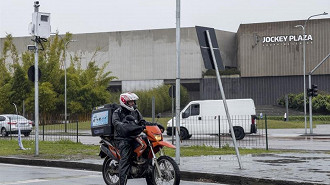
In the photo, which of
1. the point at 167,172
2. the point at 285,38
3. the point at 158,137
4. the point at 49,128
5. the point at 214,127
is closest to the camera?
the point at 167,172

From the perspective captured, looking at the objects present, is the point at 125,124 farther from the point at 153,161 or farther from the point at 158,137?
the point at 153,161

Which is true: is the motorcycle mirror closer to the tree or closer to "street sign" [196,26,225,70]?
"street sign" [196,26,225,70]

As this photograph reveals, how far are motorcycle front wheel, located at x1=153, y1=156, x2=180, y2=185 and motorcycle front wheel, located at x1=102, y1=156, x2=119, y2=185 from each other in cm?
116

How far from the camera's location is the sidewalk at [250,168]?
11172 mm

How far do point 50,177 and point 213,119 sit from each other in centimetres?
1865

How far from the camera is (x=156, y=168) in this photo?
32.7 ft

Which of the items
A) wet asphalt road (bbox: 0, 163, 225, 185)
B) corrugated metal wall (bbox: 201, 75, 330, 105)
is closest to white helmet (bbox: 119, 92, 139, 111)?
wet asphalt road (bbox: 0, 163, 225, 185)

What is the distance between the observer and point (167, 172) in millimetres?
9914

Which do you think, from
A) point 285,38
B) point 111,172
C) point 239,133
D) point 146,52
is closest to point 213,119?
point 239,133

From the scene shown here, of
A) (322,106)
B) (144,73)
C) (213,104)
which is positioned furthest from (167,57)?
(213,104)

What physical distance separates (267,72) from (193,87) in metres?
11.2

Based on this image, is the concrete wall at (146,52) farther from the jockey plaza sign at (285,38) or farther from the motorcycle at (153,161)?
the motorcycle at (153,161)

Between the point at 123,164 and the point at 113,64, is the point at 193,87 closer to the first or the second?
the point at 113,64

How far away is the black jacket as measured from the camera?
9844 millimetres
